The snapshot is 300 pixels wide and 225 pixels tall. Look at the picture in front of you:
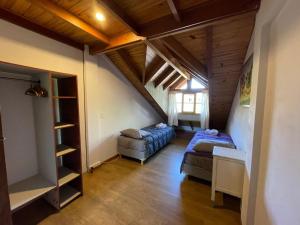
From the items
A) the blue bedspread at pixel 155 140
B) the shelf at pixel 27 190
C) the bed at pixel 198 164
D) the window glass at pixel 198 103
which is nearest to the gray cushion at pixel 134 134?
the blue bedspread at pixel 155 140

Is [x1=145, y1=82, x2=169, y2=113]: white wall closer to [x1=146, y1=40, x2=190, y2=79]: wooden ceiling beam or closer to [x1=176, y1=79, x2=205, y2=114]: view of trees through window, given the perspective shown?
[x1=176, y1=79, x2=205, y2=114]: view of trees through window

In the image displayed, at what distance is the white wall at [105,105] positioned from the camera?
287cm

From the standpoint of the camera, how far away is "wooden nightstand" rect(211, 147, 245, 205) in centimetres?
182

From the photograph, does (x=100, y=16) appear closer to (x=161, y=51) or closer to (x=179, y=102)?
(x=161, y=51)

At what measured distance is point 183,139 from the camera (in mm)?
5367

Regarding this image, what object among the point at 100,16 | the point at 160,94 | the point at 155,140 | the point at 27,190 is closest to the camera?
the point at 27,190

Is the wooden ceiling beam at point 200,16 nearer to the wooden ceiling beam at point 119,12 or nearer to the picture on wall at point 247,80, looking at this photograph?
the wooden ceiling beam at point 119,12

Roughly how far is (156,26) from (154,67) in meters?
1.70

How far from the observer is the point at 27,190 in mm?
1731

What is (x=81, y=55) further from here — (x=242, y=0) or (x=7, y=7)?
(x=242, y=0)

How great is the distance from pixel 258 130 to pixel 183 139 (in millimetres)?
4062

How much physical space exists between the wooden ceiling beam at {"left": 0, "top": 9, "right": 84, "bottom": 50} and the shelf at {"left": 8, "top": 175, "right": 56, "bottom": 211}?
199 cm

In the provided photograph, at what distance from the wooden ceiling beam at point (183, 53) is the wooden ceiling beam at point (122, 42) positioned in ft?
1.40

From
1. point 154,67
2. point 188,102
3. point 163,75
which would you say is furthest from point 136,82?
point 188,102
